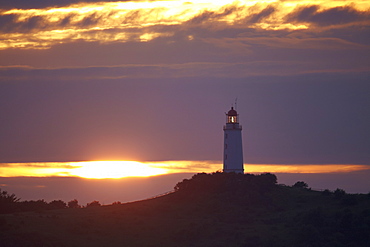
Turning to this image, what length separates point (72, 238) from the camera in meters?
78.7

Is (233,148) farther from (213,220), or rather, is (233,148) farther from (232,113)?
(213,220)

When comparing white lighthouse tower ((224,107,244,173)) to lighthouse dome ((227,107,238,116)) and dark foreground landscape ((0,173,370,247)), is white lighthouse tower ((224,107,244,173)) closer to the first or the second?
lighthouse dome ((227,107,238,116))

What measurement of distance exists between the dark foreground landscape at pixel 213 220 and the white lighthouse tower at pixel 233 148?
34.4ft

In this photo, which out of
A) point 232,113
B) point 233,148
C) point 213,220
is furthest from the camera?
point 232,113

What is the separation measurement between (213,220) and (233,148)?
25.1 metres

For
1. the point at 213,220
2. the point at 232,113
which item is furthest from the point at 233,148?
the point at 213,220

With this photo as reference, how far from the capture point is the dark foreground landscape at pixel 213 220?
262ft

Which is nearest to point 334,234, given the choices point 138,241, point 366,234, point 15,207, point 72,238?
point 366,234

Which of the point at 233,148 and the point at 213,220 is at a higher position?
the point at 233,148

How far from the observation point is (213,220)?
86.8 meters

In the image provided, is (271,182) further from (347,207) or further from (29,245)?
(29,245)

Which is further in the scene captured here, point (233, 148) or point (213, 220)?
point (233, 148)

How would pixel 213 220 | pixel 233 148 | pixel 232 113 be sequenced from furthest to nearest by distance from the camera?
pixel 232 113 → pixel 233 148 → pixel 213 220

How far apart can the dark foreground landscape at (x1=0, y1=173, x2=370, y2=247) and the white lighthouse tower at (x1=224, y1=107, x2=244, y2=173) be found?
1047 centimetres
